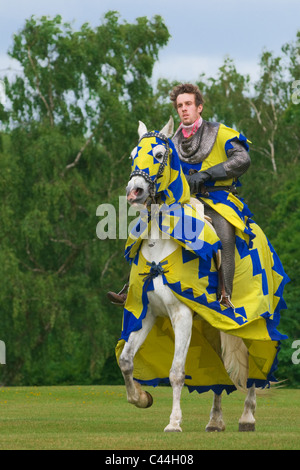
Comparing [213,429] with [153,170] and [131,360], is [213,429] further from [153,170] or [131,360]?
[153,170]

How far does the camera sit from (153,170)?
9398 millimetres

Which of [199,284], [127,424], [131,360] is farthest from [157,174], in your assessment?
[127,424]

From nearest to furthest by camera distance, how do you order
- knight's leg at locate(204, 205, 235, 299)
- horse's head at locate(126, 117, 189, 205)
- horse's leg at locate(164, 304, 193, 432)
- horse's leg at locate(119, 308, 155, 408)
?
horse's head at locate(126, 117, 189, 205)
horse's leg at locate(164, 304, 193, 432)
horse's leg at locate(119, 308, 155, 408)
knight's leg at locate(204, 205, 235, 299)

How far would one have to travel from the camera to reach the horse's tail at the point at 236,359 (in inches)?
419

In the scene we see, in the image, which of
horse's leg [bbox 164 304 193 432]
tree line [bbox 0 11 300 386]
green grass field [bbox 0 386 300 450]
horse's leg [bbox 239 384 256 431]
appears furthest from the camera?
tree line [bbox 0 11 300 386]

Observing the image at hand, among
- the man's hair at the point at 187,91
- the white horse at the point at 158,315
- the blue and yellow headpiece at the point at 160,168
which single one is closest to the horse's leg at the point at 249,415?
the white horse at the point at 158,315

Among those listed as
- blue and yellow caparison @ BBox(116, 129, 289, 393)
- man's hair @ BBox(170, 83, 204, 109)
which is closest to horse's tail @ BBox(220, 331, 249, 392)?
blue and yellow caparison @ BBox(116, 129, 289, 393)

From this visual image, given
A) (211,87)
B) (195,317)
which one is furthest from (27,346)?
(195,317)

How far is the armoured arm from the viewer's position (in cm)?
1045

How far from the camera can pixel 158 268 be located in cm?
970

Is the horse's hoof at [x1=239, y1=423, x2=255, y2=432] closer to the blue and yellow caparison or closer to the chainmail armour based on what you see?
the blue and yellow caparison

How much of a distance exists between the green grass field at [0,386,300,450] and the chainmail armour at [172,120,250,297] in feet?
5.74

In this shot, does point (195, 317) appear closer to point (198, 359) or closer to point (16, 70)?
point (198, 359)

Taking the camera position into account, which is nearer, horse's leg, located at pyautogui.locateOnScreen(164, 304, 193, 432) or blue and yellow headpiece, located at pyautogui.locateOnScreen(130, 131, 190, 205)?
blue and yellow headpiece, located at pyautogui.locateOnScreen(130, 131, 190, 205)
